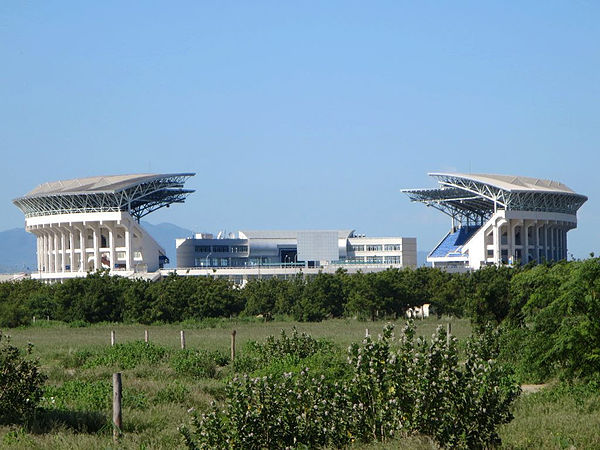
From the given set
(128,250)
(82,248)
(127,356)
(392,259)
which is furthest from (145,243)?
(127,356)

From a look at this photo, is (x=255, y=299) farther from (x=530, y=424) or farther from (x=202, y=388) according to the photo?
(x=530, y=424)

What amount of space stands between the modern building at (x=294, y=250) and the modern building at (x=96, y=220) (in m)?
6.42

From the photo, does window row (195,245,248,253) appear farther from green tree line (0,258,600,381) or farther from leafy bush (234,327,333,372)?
leafy bush (234,327,333,372)

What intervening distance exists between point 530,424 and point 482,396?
289 centimetres

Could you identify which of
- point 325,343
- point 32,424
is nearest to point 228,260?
point 325,343

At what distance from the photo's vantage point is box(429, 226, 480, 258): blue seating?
136 metres

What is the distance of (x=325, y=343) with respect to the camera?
30734mm

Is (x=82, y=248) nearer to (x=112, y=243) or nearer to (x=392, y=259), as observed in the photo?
(x=112, y=243)

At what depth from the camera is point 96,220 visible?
118688mm

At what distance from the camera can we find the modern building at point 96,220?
11869cm

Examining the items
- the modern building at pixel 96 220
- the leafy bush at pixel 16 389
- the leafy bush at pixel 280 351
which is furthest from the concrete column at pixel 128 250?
the leafy bush at pixel 16 389

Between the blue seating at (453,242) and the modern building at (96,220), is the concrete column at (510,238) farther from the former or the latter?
the modern building at (96,220)

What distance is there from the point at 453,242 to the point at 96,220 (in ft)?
170

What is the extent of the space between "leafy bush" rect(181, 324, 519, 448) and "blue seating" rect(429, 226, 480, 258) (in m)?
120
